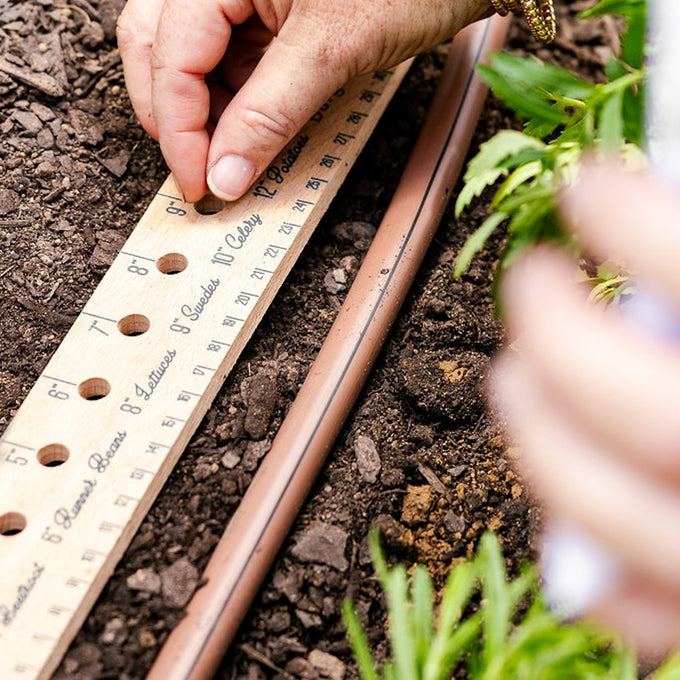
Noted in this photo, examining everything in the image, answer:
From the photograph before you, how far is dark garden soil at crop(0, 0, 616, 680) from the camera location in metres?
1.16

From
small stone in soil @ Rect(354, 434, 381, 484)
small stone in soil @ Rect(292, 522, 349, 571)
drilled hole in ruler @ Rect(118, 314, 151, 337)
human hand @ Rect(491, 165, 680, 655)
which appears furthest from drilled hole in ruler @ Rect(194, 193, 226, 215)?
human hand @ Rect(491, 165, 680, 655)

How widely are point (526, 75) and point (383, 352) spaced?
494 millimetres

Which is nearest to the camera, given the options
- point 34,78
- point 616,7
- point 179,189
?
point 616,7

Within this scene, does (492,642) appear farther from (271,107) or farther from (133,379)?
(271,107)

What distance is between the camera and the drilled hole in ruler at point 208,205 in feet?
4.81

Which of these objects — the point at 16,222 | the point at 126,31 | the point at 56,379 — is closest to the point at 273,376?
the point at 56,379

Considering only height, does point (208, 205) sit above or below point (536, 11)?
below

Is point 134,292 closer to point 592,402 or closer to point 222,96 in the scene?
point 222,96

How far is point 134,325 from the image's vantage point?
134cm

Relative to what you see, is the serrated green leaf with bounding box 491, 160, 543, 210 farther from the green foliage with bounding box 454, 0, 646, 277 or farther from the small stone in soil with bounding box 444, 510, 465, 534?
the small stone in soil with bounding box 444, 510, 465, 534

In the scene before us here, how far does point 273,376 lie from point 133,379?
0.21 m

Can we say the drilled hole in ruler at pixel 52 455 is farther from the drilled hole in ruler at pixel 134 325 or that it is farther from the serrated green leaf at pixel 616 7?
the serrated green leaf at pixel 616 7

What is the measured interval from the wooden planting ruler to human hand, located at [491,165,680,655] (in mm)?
516

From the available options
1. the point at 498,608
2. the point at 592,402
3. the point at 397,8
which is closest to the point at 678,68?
the point at 592,402
